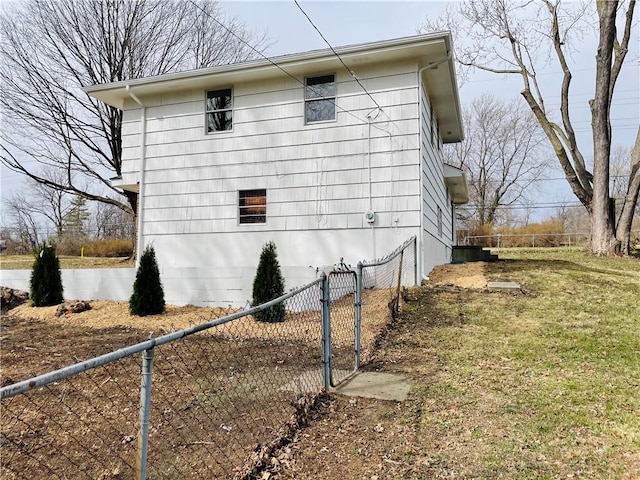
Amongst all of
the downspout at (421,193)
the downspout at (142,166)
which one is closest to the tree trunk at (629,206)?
the downspout at (421,193)

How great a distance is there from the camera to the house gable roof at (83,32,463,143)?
8.22 metres

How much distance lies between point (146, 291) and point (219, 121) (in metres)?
4.64

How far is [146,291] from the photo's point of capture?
824cm

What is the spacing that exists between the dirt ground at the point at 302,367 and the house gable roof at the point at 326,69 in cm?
464

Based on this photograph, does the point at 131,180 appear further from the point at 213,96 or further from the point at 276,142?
the point at 276,142

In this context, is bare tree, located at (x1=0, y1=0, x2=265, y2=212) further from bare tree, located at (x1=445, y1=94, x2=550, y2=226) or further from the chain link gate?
bare tree, located at (x1=445, y1=94, x2=550, y2=226)

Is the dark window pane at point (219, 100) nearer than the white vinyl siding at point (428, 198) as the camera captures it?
No

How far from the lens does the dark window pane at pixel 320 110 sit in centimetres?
934

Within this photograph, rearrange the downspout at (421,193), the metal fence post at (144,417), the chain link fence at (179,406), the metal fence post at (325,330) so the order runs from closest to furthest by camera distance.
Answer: the metal fence post at (144,417)
the chain link fence at (179,406)
the metal fence post at (325,330)
the downspout at (421,193)

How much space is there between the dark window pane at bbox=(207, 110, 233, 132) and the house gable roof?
0.70 metres

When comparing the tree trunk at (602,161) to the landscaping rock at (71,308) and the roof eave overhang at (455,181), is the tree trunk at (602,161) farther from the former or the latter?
the landscaping rock at (71,308)

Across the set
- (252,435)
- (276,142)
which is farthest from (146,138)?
(252,435)

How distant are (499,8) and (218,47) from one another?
12.5 meters

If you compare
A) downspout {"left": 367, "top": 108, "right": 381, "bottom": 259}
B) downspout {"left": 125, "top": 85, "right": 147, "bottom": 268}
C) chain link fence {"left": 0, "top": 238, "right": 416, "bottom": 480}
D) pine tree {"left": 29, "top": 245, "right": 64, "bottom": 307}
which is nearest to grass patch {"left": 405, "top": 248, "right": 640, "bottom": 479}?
chain link fence {"left": 0, "top": 238, "right": 416, "bottom": 480}
